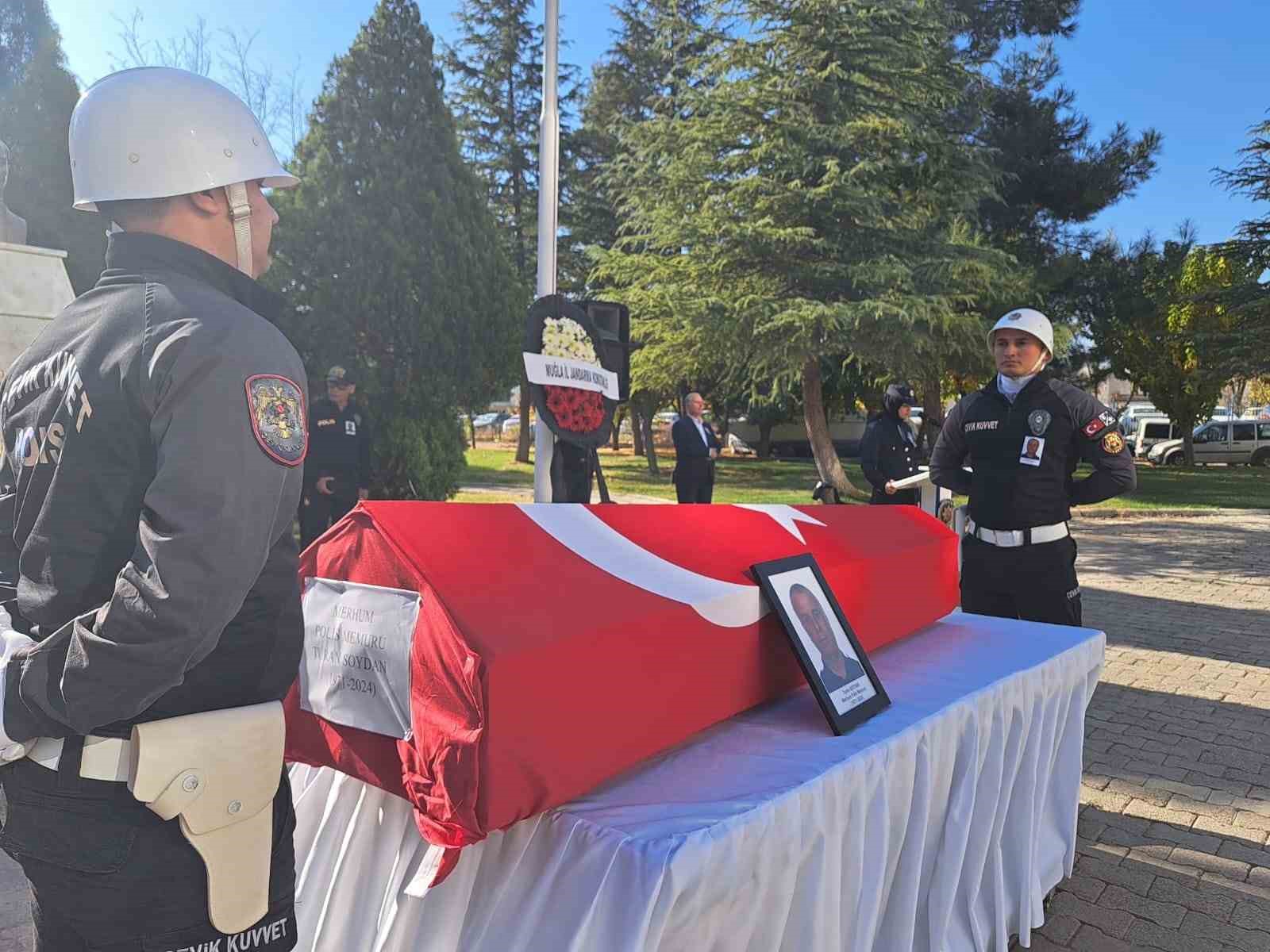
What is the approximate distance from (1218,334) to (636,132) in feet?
53.8

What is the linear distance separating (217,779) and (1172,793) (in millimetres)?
3918

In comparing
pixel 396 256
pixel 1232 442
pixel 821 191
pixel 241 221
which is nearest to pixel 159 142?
pixel 241 221

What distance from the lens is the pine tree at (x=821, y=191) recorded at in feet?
48.3

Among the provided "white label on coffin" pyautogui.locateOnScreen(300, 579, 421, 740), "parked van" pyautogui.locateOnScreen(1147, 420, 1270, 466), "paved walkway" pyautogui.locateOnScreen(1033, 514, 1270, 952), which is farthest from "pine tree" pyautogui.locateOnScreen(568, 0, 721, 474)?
"parked van" pyautogui.locateOnScreen(1147, 420, 1270, 466)

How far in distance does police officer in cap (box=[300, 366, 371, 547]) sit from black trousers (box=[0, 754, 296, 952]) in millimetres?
6407

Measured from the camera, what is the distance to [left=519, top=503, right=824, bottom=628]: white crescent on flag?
1.91m

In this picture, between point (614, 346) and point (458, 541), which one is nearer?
point (458, 541)

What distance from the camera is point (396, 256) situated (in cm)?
1044

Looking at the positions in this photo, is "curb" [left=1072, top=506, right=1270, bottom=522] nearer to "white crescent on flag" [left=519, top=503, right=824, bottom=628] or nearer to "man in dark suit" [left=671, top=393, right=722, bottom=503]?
"man in dark suit" [left=671, top=393, right=722, bottom=503]

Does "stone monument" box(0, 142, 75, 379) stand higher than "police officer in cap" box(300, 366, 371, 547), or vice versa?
"stone monument" box(0, 142, 75, 379)

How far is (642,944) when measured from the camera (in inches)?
52.9

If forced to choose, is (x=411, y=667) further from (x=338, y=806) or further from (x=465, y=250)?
(x=465, y=250)

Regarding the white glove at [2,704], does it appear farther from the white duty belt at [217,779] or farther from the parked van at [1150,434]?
the parked van at [1150,434]

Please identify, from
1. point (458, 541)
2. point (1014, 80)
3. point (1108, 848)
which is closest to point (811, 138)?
point (1014, 80)
